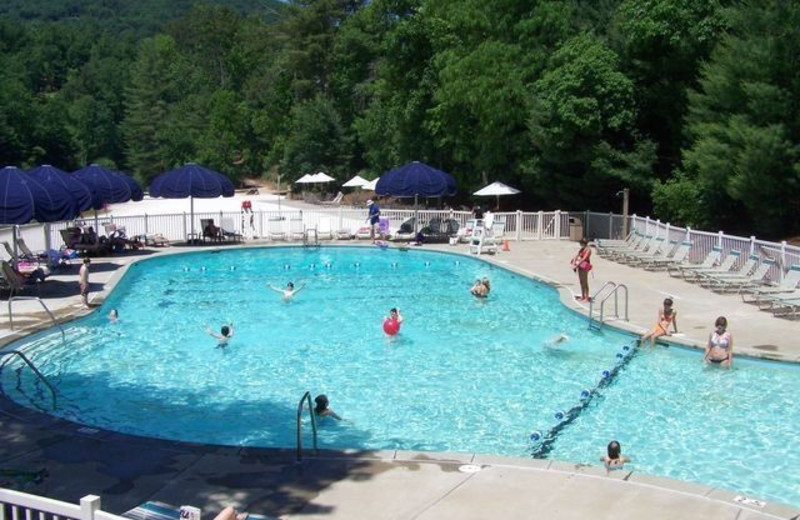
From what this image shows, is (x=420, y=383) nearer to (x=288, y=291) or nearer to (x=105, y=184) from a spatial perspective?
(x=288, y=291)

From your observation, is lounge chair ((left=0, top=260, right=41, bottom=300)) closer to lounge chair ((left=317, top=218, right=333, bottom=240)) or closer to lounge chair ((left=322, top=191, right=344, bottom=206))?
lounge chair ((left=317, top=218, right=333, bottom=240))

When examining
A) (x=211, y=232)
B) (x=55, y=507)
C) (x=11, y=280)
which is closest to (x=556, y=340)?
(x=11, y=280)

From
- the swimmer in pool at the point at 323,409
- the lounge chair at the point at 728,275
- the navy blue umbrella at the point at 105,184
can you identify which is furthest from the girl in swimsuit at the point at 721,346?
the navy blue umbrella at the point at 105,184

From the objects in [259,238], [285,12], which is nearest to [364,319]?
[259,238]

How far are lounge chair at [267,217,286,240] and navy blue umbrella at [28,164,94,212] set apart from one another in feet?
32.9

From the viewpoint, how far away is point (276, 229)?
3316 centimetres

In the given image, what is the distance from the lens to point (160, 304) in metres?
20.2

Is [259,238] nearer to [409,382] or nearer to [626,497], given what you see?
[409,382]

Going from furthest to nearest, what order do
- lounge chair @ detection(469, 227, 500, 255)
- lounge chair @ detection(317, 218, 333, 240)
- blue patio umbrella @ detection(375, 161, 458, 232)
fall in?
lounge chair @ detection(317, 218, 333, 240), blue patio umbrella @ detection(375, 161, 458, 232), lounge chair @ detection(469, 227, 500, 255)

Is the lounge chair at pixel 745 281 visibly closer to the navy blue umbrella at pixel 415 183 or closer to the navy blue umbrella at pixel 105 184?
the navy blue umbrella at pixel 415 183

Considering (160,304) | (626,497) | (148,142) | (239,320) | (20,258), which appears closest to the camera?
(626,497)

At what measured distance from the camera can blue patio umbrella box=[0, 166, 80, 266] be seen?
17906mm

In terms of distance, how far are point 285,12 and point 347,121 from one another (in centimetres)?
1665

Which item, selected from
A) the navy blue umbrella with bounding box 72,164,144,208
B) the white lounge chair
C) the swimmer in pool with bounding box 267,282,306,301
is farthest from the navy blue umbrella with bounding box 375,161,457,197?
the white lounge chair
